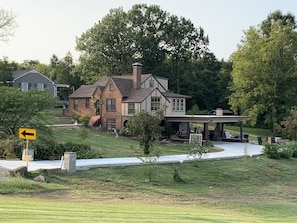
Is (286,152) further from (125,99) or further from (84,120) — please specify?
(84,120)

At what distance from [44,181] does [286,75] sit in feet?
126

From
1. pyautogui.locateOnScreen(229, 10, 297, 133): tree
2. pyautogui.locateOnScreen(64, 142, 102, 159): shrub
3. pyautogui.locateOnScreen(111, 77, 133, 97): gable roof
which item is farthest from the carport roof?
pyautogui.locateOnScreen(64, 142, 102, 159): shrub

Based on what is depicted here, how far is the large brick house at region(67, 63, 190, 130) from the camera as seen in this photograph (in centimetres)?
3875

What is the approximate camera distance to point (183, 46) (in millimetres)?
63719

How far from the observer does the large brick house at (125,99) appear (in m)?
38.8

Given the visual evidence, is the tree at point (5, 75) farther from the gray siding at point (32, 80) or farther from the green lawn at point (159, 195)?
the green lawn at point (159, 195)

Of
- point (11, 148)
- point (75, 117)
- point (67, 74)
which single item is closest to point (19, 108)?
point (11, 148)

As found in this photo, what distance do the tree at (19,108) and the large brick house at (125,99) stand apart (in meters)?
16.0

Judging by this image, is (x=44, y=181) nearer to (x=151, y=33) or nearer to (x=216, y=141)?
(x=216, y=141)

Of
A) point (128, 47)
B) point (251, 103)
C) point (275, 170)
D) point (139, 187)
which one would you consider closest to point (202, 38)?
point (128, 47)

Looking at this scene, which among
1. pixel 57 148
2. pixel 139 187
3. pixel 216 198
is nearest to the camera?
pixel 216 198

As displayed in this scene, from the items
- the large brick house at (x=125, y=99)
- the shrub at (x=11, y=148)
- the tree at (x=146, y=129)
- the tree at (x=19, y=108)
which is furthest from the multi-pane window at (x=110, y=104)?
the shrub at (x=11, y=148)

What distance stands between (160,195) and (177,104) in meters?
28.4

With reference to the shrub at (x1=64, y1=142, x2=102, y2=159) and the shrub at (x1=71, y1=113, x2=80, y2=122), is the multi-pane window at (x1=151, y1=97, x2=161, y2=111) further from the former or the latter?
the shrub at (x1=64, y1=142, x2=102, y2=159)
